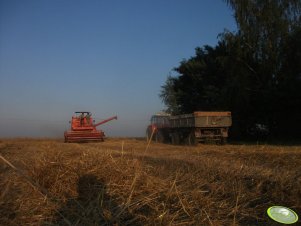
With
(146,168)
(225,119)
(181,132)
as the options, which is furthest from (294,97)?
(146,168)

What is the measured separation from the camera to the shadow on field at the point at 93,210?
5.62 m

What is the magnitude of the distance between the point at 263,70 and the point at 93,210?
92.6ft

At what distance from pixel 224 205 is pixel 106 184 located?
1959 millimetres

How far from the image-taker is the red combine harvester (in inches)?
1344

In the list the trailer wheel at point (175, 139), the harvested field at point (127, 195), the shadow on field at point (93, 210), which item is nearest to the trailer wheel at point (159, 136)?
the trailer wheel at point (175, 139)

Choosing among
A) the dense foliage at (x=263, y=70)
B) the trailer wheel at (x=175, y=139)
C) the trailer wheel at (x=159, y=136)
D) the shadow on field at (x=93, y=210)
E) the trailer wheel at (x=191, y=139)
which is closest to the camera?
the shadow on field at (x=93, y=210)

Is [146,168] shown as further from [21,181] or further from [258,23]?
Result: [258,23]

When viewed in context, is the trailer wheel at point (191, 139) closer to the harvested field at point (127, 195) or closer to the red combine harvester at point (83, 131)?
the red combine harvester at point (83, 131)

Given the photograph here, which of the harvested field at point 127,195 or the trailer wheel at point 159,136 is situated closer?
the harvested field at point 127,195

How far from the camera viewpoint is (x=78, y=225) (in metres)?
5.52

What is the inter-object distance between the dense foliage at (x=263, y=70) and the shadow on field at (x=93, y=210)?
25.2 meters

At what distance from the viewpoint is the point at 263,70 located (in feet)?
106

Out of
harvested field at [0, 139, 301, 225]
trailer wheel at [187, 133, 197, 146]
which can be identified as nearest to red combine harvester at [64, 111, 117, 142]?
trailer wheel at [187, 133, 197, 146]

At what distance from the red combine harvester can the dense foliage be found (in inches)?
393
